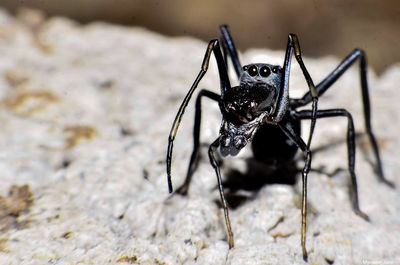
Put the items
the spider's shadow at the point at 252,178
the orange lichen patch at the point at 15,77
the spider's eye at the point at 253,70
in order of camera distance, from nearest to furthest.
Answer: the spider's eye at the point at 253,70 < the spider's shadow at the point at 252,178 < the orange lichen patch at the point at 15,77

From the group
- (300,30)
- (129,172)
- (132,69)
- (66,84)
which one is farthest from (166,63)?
(300,30)

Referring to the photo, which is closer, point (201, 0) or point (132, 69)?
point (132, 69)

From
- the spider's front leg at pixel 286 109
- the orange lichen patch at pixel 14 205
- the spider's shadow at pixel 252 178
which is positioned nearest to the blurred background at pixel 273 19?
the spider's shadow at pixel 252 178

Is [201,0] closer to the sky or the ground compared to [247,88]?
closer to the sky

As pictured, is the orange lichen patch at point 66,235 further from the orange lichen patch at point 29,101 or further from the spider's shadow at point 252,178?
the orange lichen patch at point 29,101

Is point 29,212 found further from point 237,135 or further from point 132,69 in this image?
point 132,69

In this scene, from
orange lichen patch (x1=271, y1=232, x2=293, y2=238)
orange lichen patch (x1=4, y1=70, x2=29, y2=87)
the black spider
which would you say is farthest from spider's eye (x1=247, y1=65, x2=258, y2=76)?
orange lichen patch (x1=4, y1=70, x2=29, y2=87)

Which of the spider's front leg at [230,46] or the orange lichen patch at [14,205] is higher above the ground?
the spider's front leg at [230,46]

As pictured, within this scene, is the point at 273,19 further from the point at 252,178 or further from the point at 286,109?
the point at 286,109

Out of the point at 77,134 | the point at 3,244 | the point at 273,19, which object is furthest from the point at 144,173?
the point at 273,19
